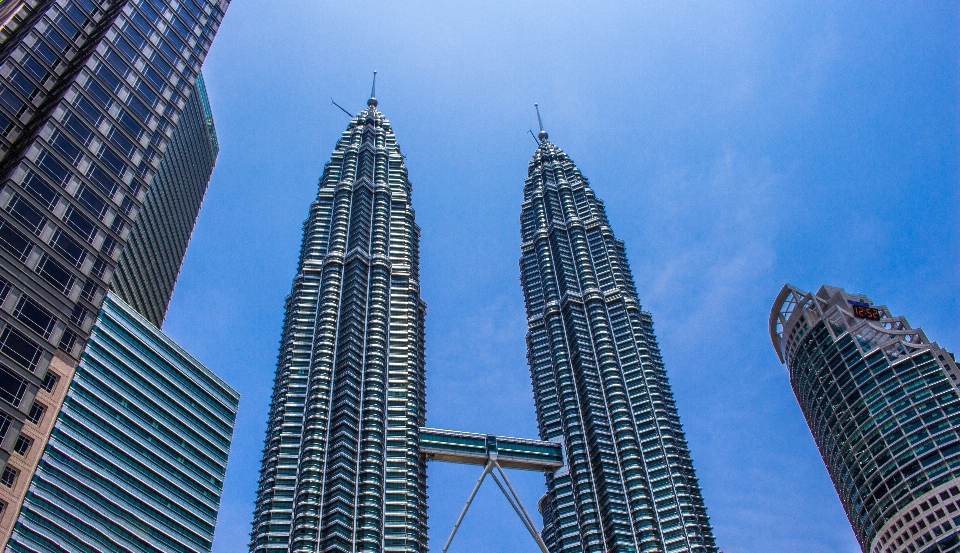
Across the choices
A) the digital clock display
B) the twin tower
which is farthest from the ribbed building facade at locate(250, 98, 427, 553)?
the digital clock display

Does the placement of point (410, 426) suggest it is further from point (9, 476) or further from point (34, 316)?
point (34, 316)

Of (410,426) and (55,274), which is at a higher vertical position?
(410,426)

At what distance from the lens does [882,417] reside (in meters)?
167

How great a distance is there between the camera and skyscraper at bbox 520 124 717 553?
152 metres

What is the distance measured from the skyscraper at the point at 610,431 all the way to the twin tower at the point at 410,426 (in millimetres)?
288

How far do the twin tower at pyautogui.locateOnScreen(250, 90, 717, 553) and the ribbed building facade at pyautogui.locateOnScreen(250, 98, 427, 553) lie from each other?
27 centimetres

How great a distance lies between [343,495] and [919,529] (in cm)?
10408

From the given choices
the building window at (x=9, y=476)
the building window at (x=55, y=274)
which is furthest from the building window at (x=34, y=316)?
the building window at (x=9, y=476)

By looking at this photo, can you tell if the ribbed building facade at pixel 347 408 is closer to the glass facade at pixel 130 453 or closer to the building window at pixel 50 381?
the glass facade at pixel 130 453

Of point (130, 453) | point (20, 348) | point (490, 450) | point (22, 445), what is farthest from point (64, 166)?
point (490, 450)

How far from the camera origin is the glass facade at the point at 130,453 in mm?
89250

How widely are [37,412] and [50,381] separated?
2605mm

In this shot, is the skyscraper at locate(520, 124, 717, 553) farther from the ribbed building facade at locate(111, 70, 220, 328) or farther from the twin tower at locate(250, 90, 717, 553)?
the ribbed building facade at locate(111, 70, 220, 328)

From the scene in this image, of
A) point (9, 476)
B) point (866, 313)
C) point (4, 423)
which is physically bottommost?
point (9, 476)
